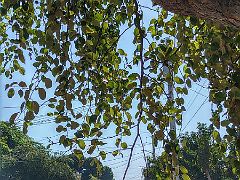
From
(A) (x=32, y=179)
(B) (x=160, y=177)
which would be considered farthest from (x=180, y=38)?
(A) (x=32, y=179)

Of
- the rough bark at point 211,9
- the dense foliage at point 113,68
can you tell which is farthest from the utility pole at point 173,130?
the rough bark at point 211,9

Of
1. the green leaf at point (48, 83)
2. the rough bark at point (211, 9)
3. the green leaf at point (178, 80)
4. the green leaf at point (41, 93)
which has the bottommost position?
the rough bark at point (211, 9)

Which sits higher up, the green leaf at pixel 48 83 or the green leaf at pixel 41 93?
the green leaf at pixel 48 83

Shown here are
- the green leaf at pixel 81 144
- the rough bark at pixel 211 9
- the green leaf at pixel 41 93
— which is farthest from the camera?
the green leaf at pixel 81 144

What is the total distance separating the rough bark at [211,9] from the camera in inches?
30.6

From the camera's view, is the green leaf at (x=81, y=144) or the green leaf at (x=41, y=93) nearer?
the green leaf at (x=41, y=93)

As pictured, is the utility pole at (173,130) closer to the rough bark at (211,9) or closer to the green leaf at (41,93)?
the green leaf at (41,93)

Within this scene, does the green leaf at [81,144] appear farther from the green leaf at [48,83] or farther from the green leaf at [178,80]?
the green leaf at [178,80]

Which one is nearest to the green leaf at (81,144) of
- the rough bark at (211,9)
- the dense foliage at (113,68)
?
the dense foliage at (113,68)

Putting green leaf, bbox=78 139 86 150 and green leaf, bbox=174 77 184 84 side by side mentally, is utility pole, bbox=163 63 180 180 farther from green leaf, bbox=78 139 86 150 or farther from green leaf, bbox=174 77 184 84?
green leaf, bbox=78 139 86 150

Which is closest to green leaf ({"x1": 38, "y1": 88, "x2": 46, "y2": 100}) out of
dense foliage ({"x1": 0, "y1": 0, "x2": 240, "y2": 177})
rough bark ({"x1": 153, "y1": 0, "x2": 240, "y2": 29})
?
dense foliage ({"x1": 0, "y1": 0, "x2": 240, "y2": 177})

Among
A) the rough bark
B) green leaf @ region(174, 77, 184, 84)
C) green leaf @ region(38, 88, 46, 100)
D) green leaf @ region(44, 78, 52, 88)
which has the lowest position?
the rough bark

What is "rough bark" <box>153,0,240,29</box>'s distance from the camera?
78 centimetres

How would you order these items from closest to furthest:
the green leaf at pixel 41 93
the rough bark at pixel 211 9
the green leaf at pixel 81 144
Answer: the rough bark at pixel 211 9 < the green leaf at pixel 41 93 < the green leaf at pixel 81 144
